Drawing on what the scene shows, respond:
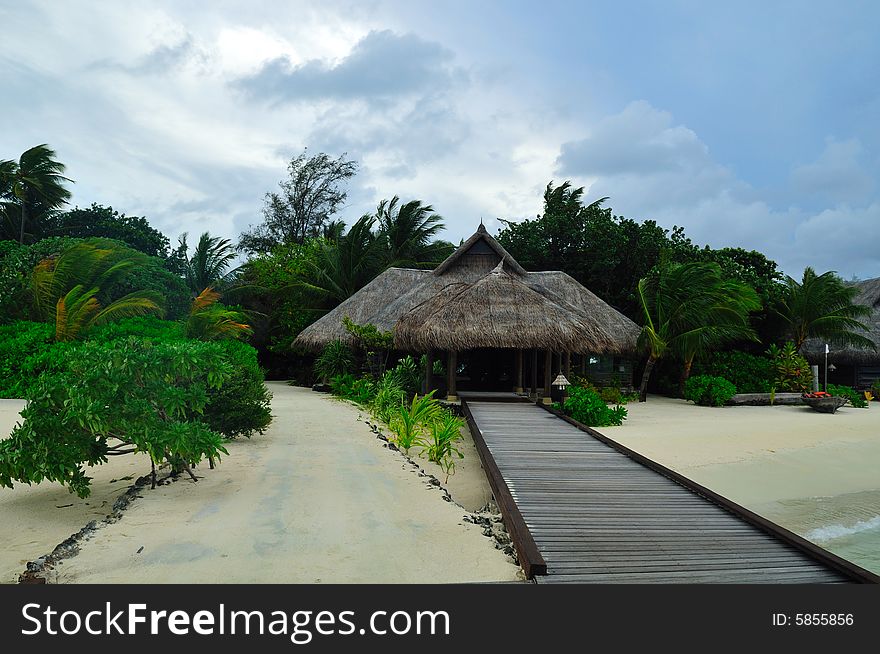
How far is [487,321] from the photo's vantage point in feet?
40.6

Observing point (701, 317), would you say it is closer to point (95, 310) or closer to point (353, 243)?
point (353, 243)

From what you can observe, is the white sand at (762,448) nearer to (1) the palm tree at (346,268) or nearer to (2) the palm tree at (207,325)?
(2) the palm tree at (207,325)

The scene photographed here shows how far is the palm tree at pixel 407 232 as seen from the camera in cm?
2252

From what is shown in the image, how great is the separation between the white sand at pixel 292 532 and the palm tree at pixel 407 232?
15.8 meters

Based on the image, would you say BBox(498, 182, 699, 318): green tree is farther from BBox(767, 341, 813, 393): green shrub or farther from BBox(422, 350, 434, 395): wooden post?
BBox(422, 350, 434, 395): wooden post

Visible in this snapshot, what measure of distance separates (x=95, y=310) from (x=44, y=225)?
14330 millimetres

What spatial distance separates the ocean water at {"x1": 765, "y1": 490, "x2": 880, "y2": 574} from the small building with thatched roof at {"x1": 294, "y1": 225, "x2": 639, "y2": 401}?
5348mm

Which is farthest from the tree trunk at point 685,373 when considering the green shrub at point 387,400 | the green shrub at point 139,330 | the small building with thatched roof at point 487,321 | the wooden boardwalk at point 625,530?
the green shrub at point 139,330

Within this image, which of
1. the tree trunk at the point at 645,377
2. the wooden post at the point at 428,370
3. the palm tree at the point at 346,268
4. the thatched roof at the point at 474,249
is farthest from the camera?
the palm tree at the point at 346,268

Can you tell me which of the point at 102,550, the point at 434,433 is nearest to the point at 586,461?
the point at 434,433

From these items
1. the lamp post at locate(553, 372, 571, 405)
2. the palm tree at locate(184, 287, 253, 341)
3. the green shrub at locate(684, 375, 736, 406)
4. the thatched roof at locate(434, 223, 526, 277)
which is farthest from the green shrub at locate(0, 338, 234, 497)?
the green shrub at locate(684, 375, 736, 406)

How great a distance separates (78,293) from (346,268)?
27.3 ft

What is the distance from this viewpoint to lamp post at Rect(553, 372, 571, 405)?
39.4 ft

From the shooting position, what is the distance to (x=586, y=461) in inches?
278
